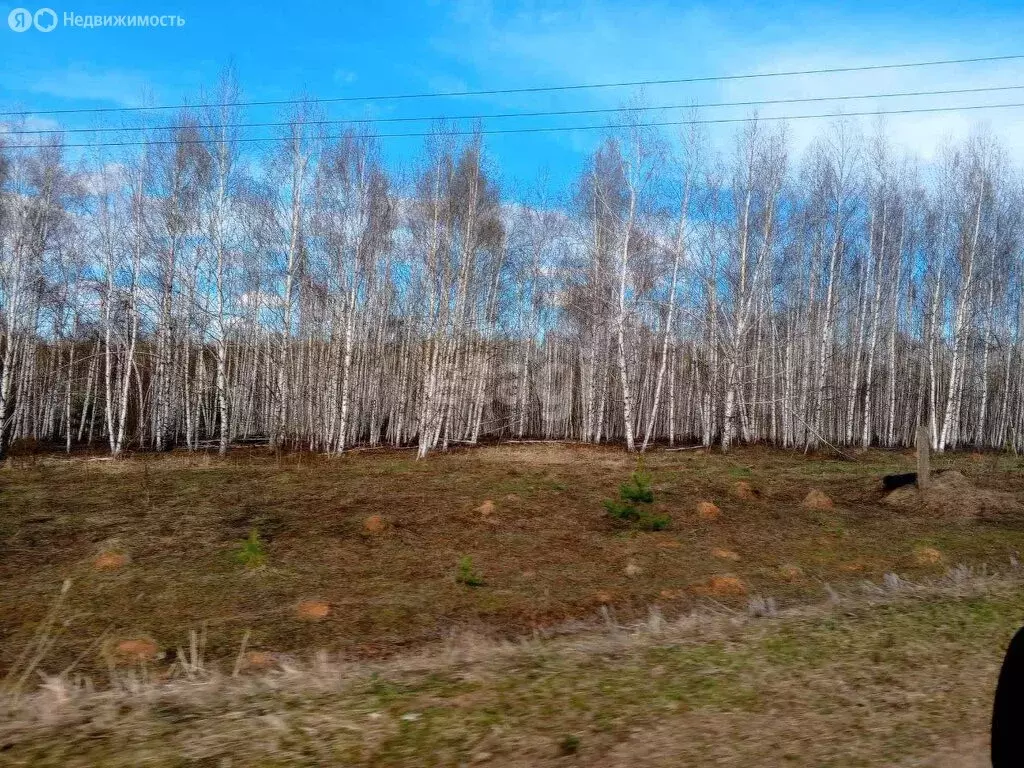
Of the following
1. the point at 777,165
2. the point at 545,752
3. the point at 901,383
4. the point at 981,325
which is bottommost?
the point at 545,752

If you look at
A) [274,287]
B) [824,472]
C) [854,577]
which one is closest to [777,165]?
[824,472]

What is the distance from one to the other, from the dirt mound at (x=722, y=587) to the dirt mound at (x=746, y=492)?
6.74 meters

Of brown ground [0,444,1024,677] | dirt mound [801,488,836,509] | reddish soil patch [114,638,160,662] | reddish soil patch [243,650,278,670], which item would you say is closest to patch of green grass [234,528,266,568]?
brown ground [0,444,1024,677]

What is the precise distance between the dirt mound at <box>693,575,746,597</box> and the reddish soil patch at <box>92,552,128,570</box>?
765 cm

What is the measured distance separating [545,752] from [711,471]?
18345 millimetres

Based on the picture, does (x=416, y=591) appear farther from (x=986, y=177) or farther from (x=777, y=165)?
(x=986, y=177)

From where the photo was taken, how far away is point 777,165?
93.5 feet

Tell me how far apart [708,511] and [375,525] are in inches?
244

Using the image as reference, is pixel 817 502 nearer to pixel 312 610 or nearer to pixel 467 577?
pixel 467 577

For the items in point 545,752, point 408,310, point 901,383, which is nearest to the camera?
point 545,752

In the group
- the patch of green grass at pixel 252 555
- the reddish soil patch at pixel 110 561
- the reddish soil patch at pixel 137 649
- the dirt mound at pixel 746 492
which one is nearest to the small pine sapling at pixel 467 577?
the patch of green grass at pixel 252 555

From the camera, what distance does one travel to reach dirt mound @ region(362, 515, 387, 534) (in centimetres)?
1223

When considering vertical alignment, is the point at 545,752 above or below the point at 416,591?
above

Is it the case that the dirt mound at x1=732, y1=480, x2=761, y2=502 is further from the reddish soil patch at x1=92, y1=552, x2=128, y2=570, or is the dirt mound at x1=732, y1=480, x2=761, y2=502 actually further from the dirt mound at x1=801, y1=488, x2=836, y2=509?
the reddish soil patch at x1=92, y1=552, x2=128, y2=570
